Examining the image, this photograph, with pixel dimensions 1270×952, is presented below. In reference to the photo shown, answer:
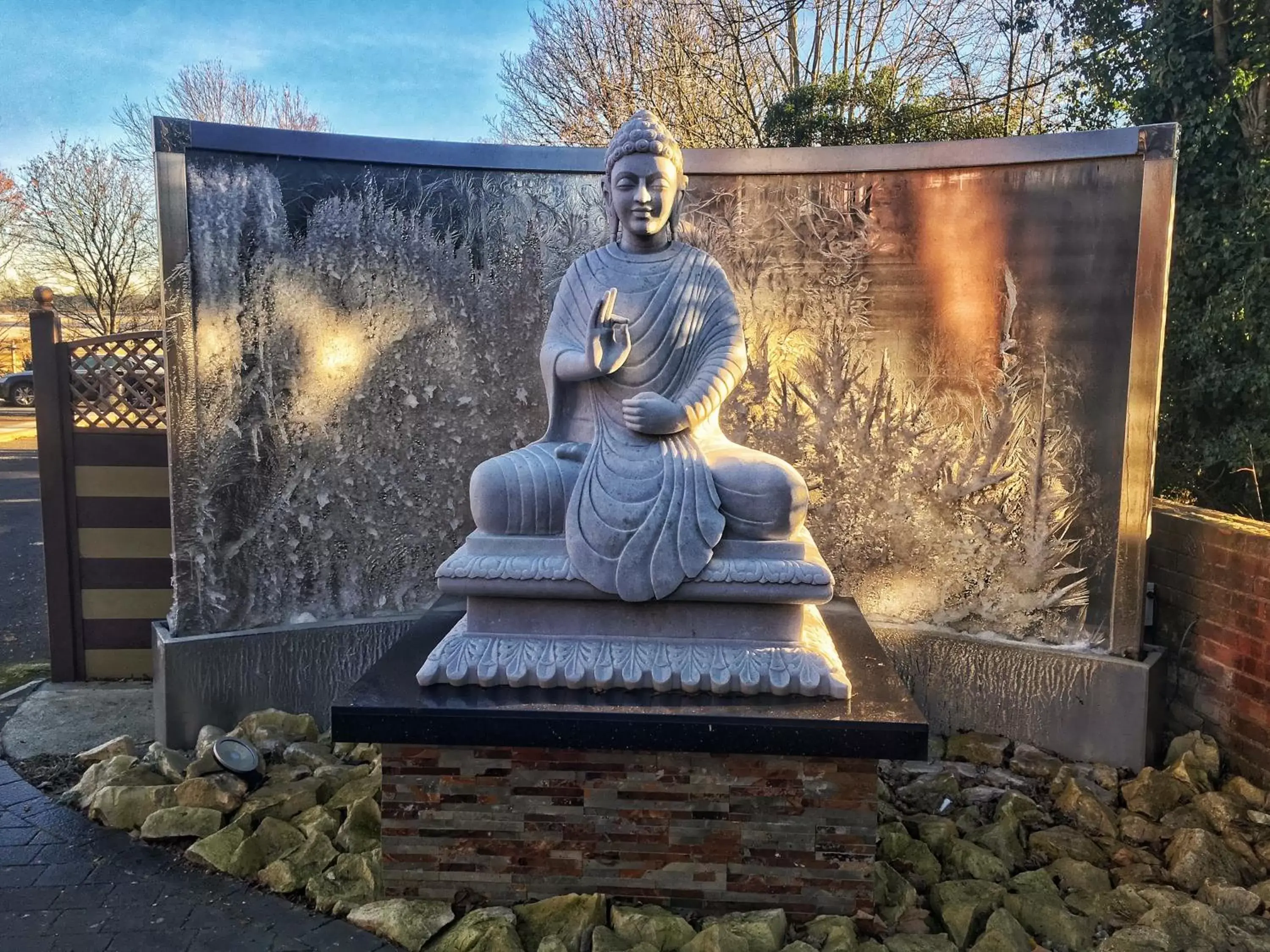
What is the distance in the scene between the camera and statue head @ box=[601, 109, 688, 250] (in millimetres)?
3330

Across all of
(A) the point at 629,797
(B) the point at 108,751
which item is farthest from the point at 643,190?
(B) the point at 108,751

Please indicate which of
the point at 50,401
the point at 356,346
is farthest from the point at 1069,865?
the point at 50,401

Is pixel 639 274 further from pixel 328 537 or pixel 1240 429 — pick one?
pixel 1240 429

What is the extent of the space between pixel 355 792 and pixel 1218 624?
4.10 meters

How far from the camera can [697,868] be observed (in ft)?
9.16

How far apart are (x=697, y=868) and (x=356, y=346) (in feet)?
10.5

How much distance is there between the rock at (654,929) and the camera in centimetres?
260

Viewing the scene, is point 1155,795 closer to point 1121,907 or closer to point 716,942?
point 1121,907

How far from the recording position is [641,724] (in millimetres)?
2703

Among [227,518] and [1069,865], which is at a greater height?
[227,518]

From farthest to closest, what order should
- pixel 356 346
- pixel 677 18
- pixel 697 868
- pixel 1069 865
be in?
1. pixel 677 18
2. pixel 356 346
3. pixel 1069 865
4. pixel 697 868

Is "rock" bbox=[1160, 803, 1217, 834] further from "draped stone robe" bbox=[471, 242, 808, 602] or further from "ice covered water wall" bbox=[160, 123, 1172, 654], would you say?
"draped stone robe" bbox=[471, 242, 808, 602]

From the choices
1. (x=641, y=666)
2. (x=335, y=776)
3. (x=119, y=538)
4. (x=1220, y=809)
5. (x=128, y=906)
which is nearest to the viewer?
(x=128, y=906)

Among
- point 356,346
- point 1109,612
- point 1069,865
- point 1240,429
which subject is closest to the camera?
point 1069,865
